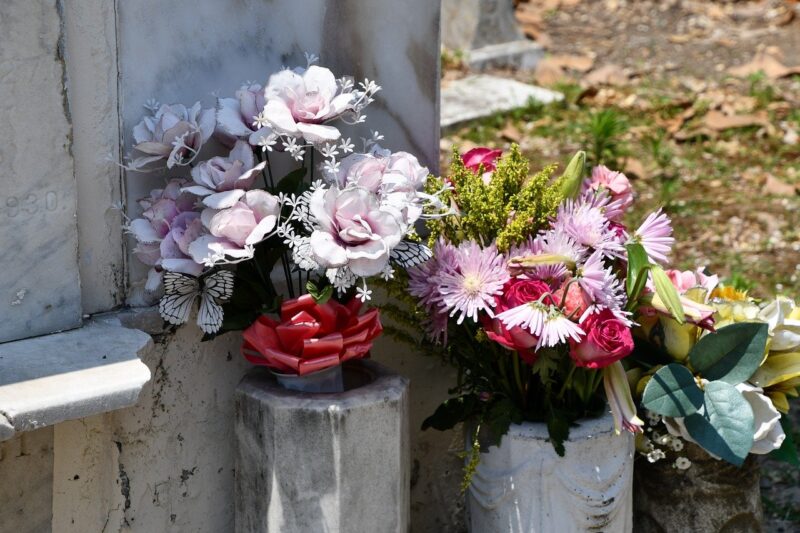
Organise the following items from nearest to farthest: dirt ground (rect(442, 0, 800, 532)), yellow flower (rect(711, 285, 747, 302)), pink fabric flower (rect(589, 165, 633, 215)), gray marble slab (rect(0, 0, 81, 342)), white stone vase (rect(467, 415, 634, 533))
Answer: gray marble slab (rect(0, 0, 81, 342)) → white stone vase (rect(467, 415, 634, 533)) → pink fabric flower (rect(589, 165, 633, 215)) → yellow flower (rect(711, 285, 747, 302)) → dirt ground (rect(442, 0, 800, 532))

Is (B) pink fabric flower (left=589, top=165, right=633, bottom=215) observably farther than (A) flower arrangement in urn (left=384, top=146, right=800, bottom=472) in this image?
Yes

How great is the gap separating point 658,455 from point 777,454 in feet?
0.95

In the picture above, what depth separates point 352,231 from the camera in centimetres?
184

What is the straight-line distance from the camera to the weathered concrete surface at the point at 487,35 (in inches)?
223

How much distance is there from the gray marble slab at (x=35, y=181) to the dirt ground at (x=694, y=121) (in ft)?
6.05

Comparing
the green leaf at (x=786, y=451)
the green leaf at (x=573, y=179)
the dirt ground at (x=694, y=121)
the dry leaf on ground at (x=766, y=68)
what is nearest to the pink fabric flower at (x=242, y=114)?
the green leaf at (x=573, y=179)

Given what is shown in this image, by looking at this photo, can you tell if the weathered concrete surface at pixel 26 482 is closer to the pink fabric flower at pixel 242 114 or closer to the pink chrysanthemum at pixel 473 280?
the pink fabric flower at pixel 242 114

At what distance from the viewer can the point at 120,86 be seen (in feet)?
6.44

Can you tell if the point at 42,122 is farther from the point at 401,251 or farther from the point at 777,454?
the point at 777,454

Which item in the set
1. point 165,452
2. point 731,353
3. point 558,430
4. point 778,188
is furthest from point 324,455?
point 778,188

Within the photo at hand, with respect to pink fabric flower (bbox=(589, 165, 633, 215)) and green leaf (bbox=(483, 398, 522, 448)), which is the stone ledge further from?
pink fabric flower (bbox=(589, 165, 633, 215))

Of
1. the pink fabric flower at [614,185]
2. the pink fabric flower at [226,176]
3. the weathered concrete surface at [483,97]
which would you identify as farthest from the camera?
the weathered concrete surface at [483,97]

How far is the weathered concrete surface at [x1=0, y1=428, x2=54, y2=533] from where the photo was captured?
1935 mm

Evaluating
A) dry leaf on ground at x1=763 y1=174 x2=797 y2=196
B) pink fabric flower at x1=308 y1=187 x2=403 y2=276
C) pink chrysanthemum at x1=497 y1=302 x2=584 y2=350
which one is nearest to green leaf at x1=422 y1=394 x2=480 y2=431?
pink chrysanthemum at x1=497 y1=302 x2=584 y2=350
